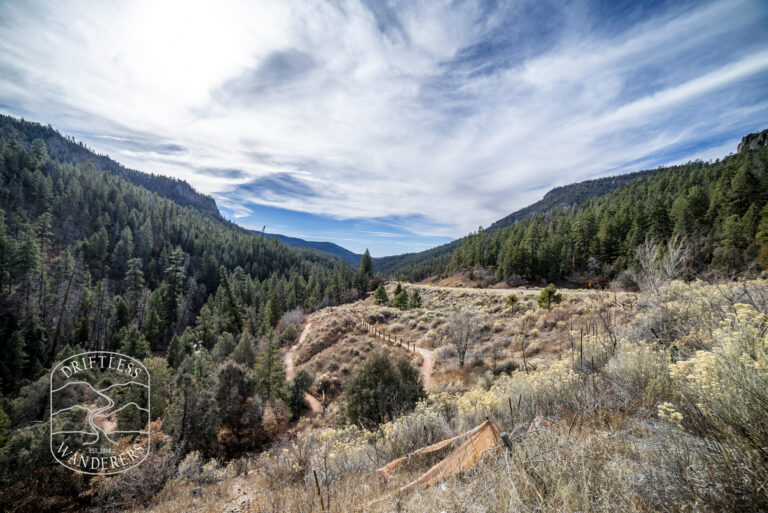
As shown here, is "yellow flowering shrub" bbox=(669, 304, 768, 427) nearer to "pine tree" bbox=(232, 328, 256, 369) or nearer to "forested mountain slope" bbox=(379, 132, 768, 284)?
"pine tree" bbox=(232, 328, 256, 369)

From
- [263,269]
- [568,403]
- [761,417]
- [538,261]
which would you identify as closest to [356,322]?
[568,403]

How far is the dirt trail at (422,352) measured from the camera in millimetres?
15938

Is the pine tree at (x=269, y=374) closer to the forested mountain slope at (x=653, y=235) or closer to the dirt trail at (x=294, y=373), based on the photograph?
the dirt trail at (x=294, y=373)

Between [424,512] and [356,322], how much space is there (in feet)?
96.5

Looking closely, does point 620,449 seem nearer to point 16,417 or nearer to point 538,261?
point 16,417

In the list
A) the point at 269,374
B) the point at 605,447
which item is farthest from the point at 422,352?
the point at 605,447

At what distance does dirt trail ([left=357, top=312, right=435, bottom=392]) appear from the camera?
15.9 meters

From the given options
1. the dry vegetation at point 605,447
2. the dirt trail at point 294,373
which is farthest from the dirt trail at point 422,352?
the dry vegetation at point 605,447

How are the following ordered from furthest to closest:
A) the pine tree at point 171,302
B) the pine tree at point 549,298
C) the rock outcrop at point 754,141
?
the rock outcrop at point 754,141, the pine tree at point 171,302, the pine tree at point 549,298

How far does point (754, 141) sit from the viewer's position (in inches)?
4316

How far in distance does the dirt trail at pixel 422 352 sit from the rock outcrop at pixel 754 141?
162 meters

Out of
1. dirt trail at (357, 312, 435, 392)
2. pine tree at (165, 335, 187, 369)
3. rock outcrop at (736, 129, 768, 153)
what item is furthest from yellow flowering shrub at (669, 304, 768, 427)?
rock outcrop at (736, 129, 768, 153)

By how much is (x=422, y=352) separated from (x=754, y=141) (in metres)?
177

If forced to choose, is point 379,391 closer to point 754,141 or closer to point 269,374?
point 269,374
